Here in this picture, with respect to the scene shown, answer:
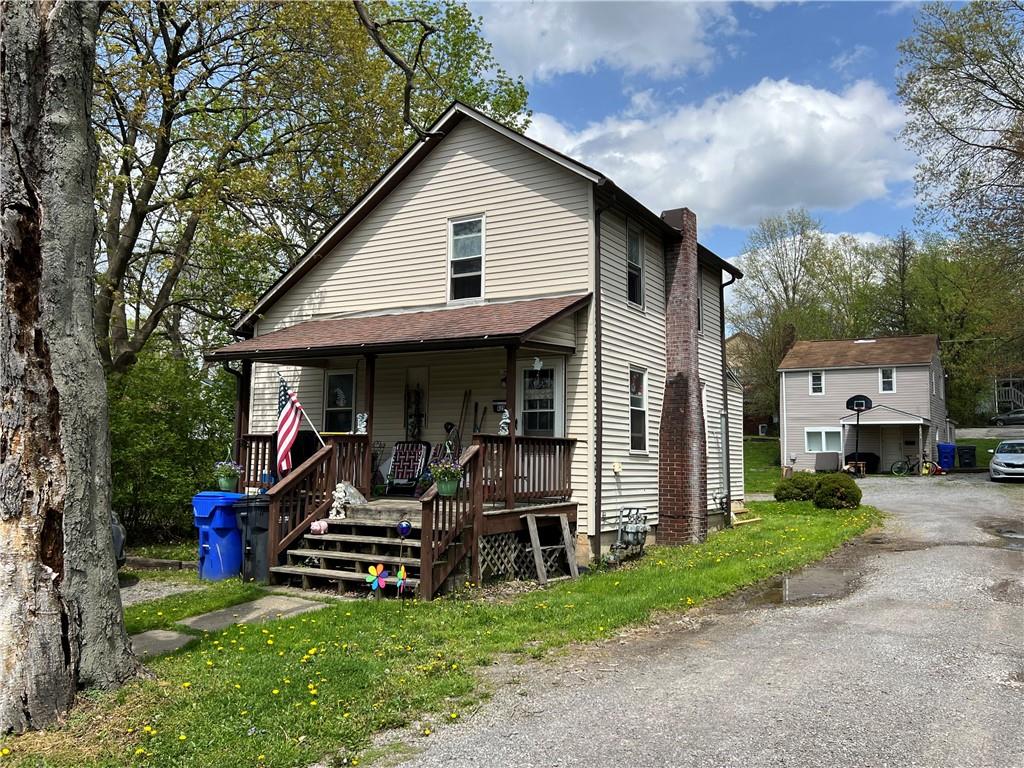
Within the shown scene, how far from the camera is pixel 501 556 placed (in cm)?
1045

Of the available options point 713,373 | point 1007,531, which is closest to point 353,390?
point 713,373

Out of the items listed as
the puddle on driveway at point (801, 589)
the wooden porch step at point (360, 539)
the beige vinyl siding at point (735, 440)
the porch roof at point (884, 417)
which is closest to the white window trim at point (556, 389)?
the wooden porch step at point (360, 539)

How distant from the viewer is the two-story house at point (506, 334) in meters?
11.5

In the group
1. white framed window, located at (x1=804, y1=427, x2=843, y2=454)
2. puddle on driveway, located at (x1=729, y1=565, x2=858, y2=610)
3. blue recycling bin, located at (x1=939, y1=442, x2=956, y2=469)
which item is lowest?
puddle on driveway, located at (x1=729, y1=565, x2=858, y2=610)

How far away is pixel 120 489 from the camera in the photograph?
13.8 metres

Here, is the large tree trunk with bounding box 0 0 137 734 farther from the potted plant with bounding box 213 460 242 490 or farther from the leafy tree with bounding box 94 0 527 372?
the leafy tree with bounding box 94 0 527 372

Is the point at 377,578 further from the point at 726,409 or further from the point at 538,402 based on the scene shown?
Answer: the point at 726,409

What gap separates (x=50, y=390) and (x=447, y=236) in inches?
344

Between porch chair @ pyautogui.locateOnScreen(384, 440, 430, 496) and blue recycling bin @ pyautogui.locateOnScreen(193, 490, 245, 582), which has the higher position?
porch chair @ pyautogui.locateOnScreen(384, 440, 430, 496)

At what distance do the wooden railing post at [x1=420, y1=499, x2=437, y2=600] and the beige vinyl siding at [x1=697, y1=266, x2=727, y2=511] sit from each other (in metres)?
8.64

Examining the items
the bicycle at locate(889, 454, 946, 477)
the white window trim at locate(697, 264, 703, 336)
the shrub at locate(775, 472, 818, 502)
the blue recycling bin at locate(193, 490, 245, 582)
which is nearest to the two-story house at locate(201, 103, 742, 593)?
the white window trim at locate(697, 264, 703, 336)

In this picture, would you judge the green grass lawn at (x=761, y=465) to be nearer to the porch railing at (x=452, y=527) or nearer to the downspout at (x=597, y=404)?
the downspout at (x=597, y=404)

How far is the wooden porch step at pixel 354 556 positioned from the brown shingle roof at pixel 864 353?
102 ft

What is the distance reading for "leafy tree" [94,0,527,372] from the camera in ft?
51.3
